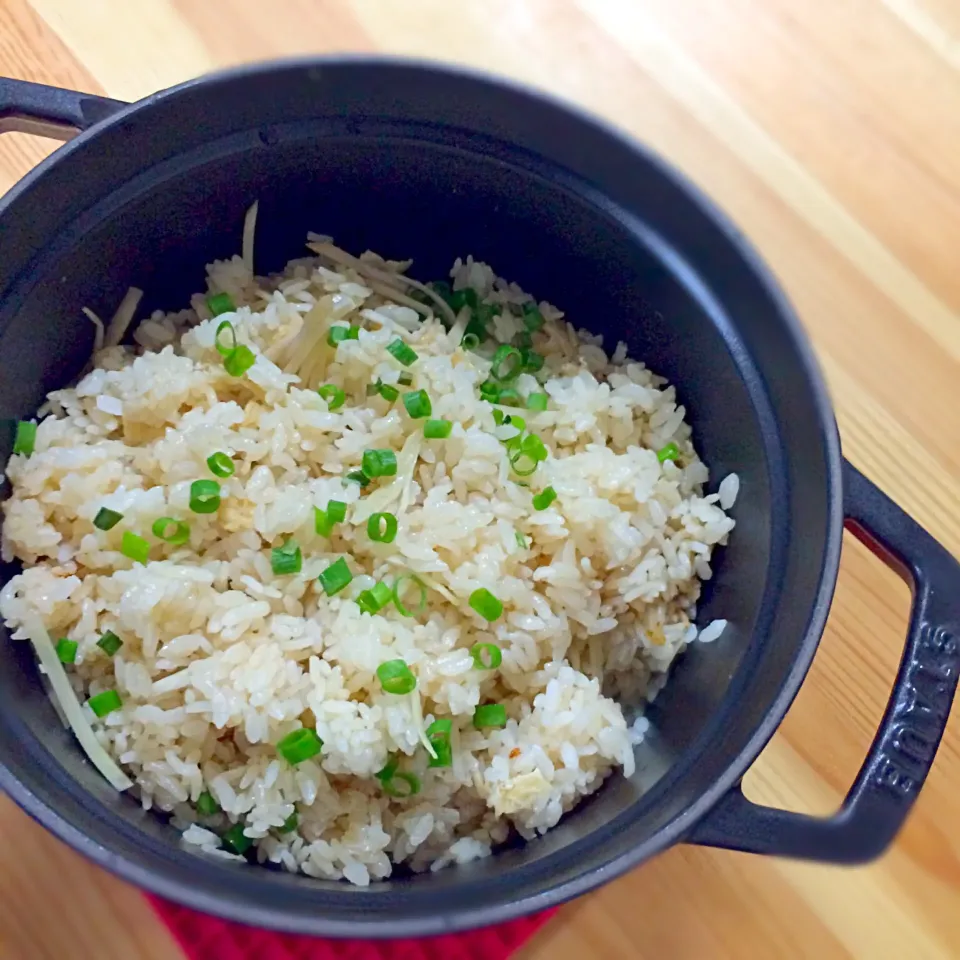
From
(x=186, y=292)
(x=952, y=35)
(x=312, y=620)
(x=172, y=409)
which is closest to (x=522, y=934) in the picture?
(x=312, y=620)

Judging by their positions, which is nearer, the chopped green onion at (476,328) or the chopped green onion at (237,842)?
the chopped green onion at (237,842)

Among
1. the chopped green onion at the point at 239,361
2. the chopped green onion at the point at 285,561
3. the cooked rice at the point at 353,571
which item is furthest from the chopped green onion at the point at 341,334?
the chopped green onion at the point at 285,561

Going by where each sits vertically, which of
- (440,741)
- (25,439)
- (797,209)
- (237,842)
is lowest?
(237,842)

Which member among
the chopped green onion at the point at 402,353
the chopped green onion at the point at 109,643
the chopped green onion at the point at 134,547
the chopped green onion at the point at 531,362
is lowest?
the chopped green onion at the point at 109,643

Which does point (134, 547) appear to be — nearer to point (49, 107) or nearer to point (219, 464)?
point (219, 464)

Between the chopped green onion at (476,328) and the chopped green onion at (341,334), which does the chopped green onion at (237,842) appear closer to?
the chopped green onion at (341,334)

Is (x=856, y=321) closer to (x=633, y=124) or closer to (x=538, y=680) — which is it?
(x=633, y=124)

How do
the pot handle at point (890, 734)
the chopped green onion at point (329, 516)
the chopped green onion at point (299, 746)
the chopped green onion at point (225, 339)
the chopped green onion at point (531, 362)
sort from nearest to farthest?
the pot handle at point (890, 734) → the chopped green onion at point (299, 746) → the chopped green onion at point (329, 516) → the chopped green onion at point (225, 339) → the chopped green onion at point (531, 362)

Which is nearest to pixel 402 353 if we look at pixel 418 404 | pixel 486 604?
pixel 418 404
